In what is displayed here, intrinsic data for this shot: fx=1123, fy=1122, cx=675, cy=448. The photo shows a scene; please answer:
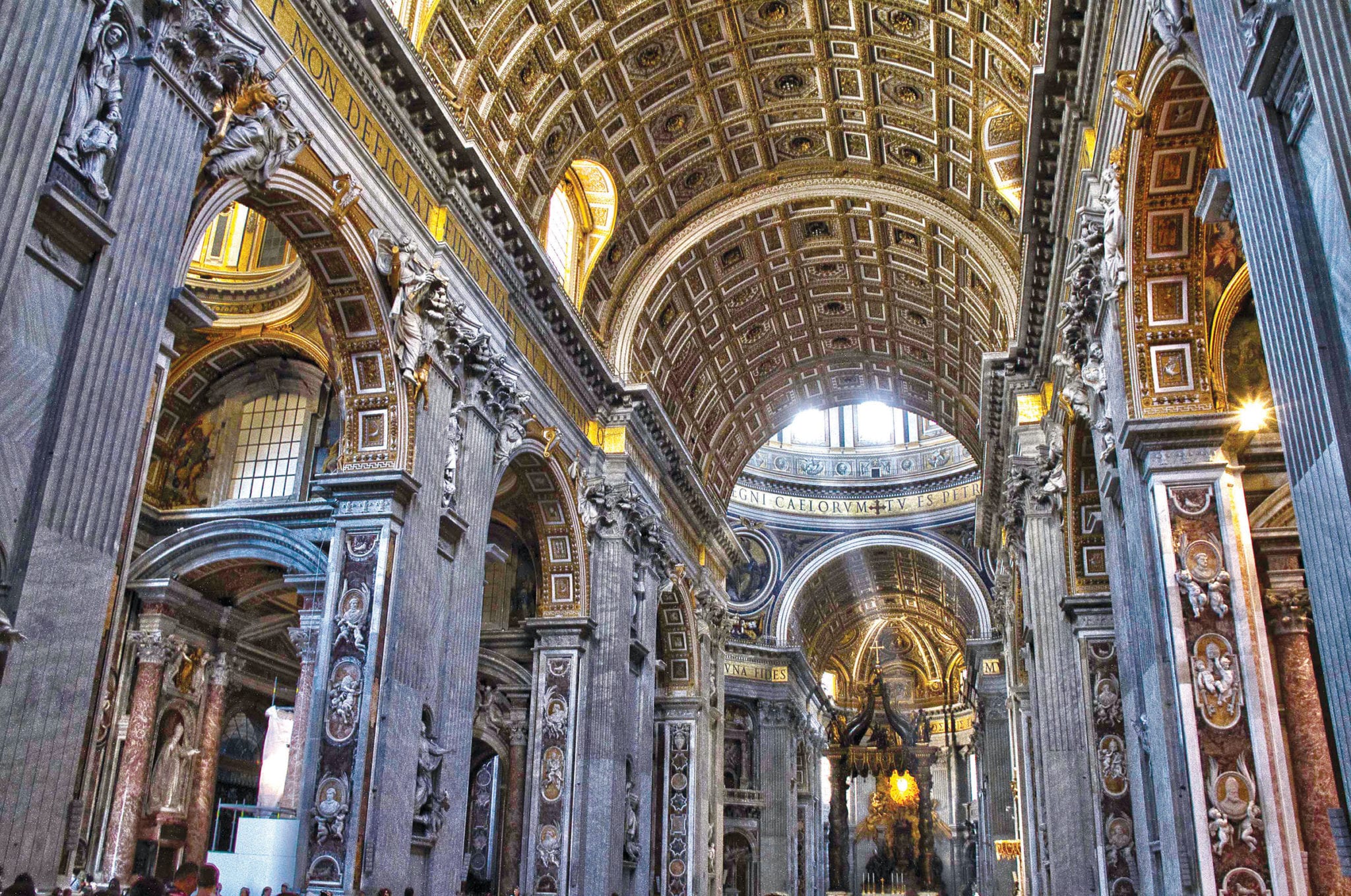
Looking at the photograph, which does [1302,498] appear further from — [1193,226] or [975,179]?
[975,179]

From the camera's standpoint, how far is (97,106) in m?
8.33

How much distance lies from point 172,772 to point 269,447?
5.23 metres

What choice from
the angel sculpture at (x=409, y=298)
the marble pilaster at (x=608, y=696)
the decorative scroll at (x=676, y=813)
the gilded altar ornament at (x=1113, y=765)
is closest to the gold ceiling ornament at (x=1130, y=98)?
the angel sculpture at (x=409, y=298)

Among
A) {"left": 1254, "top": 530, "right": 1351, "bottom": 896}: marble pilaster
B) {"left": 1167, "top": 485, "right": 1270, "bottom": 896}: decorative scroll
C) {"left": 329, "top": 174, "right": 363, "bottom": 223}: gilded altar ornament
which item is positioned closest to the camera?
{"left": 1167, "top": 485, "right": 1270, "bottom": 896}: decorative scroll

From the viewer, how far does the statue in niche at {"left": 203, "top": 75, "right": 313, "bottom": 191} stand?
10.2 meters

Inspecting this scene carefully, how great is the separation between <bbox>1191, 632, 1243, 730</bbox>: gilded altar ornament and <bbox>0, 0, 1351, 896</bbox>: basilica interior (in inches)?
1.3

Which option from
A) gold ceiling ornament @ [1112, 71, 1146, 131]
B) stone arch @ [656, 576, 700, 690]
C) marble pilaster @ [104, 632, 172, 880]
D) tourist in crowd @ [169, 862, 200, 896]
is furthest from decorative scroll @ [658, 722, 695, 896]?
tourist in crowd @ [169, 862, 200, 896]

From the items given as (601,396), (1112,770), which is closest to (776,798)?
(601,396)

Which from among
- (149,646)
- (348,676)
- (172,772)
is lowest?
(172,772)

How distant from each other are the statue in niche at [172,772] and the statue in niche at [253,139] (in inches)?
398

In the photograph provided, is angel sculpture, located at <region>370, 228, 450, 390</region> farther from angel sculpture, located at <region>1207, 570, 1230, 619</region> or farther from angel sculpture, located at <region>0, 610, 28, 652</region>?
angel sculpture, located at <region>1207, 570, 1230, 619</region>

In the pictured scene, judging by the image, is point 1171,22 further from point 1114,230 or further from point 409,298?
point 409,298

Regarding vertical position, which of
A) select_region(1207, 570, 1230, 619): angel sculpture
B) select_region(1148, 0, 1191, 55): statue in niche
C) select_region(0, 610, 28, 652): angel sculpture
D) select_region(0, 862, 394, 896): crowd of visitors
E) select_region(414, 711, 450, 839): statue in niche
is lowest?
select_region(0, 862, 394, 896): crowd of visitors

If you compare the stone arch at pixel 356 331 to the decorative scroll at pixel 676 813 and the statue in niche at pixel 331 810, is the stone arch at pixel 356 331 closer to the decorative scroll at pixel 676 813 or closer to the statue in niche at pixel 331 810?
the statue in niche at pixel 331 810
